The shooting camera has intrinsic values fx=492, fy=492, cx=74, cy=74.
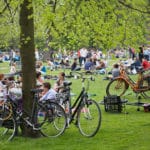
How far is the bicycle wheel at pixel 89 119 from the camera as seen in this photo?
9391 mm

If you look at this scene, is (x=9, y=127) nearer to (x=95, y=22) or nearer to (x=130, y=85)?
(x=95, y=22)

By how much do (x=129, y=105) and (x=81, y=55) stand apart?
2435 cm

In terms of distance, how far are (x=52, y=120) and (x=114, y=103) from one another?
4417 mm

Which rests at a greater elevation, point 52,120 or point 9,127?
point 52,120

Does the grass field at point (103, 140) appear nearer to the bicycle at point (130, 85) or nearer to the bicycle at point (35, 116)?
the bicycle at point (35, 116)

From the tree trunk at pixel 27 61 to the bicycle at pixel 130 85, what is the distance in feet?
23.3

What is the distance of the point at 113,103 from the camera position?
13.5m

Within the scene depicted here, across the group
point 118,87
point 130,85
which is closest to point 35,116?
point 130,85

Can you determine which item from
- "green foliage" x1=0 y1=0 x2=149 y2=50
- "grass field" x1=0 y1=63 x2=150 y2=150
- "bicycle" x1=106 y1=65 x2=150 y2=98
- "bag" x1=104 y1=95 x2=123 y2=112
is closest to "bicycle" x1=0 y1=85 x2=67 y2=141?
"grass field" x1=0 y1=63 x2=150 y2=150

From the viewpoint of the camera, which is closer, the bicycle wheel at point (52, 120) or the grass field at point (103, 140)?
the grass field at point (103, 140)

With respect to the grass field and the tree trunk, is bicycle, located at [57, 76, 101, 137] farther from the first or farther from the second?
the tree trunk

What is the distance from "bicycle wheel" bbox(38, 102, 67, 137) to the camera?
929cm

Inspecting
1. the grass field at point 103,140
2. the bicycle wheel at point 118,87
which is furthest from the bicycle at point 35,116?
the bicycle wheel at point 118,87

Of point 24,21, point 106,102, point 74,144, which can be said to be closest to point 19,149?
point 74,144
